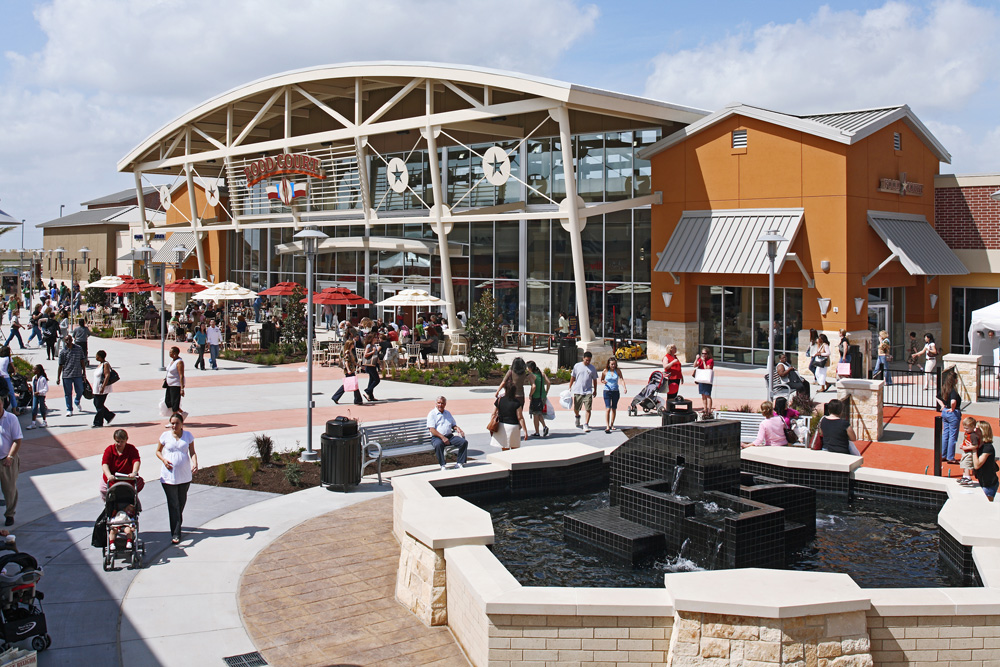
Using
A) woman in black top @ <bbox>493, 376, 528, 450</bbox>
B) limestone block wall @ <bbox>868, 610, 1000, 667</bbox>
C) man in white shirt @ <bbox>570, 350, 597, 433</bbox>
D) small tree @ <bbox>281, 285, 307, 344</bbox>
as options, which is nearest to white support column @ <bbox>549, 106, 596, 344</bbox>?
small tree @ <bbox>281, 285, 307, 344</bbox>

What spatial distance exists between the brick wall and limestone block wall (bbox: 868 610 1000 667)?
1035 inches

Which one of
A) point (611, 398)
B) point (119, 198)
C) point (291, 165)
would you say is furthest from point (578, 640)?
point (119, 198)

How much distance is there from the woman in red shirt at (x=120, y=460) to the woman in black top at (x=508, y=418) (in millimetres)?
6506

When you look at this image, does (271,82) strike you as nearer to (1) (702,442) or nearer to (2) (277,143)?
(2) (277,143)

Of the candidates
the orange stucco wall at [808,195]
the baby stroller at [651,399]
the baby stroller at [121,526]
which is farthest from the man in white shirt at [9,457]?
the orange stucco wall at [808,195]

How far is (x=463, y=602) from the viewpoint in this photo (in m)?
7.93

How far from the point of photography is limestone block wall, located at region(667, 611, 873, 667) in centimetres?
683

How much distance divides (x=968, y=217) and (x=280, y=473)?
26.0m

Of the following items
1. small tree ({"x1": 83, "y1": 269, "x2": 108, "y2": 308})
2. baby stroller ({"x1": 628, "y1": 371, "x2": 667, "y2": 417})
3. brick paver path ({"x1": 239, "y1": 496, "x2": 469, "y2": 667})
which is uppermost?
small tree ({"x1": 83, "y1": 269, "x2": 108, "y2": 308})

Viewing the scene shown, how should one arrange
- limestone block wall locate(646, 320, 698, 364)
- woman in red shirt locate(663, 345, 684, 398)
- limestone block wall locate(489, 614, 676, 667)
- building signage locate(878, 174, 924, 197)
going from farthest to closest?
limestone block wall locate(646, 320, 698, 364), building signage locate(878, 174, 924, 197), woman in red shirt locate(663, 345, 684, 398), limestone block wall locate(489, 614, 676, 667)

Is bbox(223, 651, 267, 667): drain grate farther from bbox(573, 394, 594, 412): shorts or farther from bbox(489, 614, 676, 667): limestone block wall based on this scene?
bbox(573, 394, 594, 412): shorts

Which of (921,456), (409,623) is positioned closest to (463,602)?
(409,623)

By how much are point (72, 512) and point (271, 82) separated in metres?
29.1

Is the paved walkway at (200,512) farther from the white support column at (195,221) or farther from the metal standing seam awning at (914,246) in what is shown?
the white support column at (195,221)
